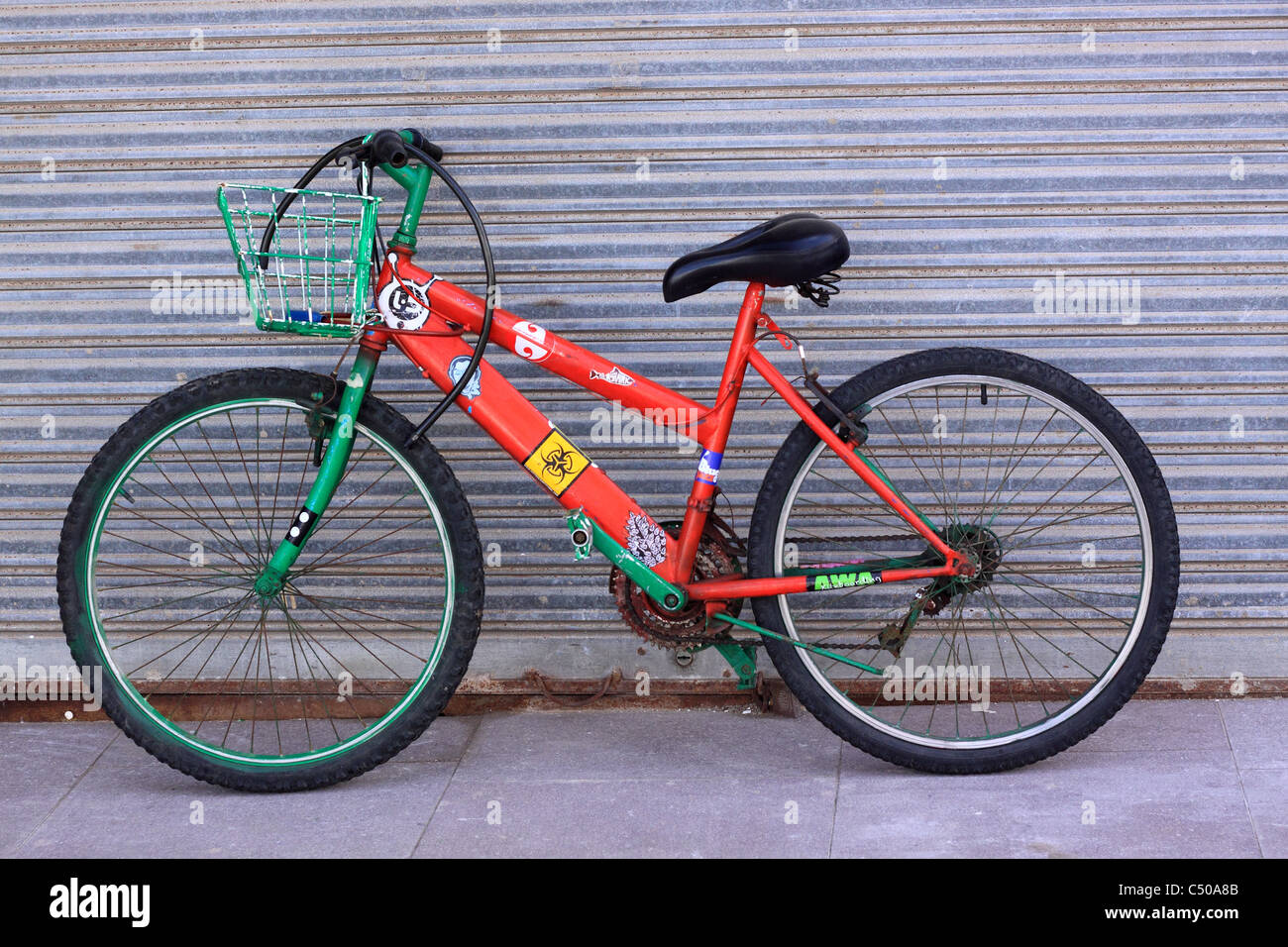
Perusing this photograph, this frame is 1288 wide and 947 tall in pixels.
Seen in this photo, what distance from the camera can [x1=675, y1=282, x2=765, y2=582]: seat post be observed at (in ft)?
13.1

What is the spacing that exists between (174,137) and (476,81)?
3.31 feet

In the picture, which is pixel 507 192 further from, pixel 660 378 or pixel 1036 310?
pixel 1036 310

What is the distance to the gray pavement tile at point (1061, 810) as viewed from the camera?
3672mm

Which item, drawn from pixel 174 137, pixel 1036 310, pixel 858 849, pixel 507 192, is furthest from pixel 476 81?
pixel 858 849

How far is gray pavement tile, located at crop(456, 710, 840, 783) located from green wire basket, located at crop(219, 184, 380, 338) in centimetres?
141

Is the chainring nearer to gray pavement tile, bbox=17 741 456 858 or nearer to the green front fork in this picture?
gray pavement tile, bbox=17 741 456 858

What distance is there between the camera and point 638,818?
3.92 meters

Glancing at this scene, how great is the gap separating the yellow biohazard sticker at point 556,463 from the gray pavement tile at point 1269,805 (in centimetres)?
207

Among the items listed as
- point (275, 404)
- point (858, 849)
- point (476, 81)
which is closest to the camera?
point (858, 849)

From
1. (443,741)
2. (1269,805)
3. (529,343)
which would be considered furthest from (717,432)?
(1269,805)

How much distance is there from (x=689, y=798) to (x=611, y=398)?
1168 mm

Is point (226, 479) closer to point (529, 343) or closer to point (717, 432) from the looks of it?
point (529, 343)

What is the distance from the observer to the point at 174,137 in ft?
15.0

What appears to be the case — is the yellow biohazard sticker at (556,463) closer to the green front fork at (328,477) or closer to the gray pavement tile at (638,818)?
the green front fork at (328,477)
